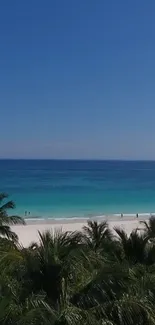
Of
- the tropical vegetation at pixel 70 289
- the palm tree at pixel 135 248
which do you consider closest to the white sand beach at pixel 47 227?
the palm tree at pixel 135 248

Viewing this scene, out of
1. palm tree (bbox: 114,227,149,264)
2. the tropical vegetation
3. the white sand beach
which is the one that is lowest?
the tropical vegetation

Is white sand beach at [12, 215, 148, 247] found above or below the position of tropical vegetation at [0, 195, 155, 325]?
above

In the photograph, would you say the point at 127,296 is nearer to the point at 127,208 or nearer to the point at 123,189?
the point at 127,208

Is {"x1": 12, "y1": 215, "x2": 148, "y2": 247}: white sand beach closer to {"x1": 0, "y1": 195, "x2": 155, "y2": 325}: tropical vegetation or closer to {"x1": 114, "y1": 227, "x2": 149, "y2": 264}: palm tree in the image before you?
{"x1": 114, "y1": 227, "x2": 149, "y2": 264}: palm tree

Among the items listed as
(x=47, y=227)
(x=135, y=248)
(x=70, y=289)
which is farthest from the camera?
(x=47, y=227)

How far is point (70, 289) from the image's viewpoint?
621 centimetres

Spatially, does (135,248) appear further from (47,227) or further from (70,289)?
(47,227)

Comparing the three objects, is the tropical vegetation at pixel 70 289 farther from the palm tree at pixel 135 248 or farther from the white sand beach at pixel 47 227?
the white sand beach at pixel 47 227

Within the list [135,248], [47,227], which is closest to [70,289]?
[135,248]

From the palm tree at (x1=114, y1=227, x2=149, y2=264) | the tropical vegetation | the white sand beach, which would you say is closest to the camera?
the tropical vegetation

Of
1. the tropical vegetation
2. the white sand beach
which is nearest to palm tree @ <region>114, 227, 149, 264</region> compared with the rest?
the tropical vegetation

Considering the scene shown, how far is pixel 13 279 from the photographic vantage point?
652 centimetres

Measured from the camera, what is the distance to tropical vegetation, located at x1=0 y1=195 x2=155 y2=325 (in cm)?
543

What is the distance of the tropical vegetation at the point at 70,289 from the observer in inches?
214
